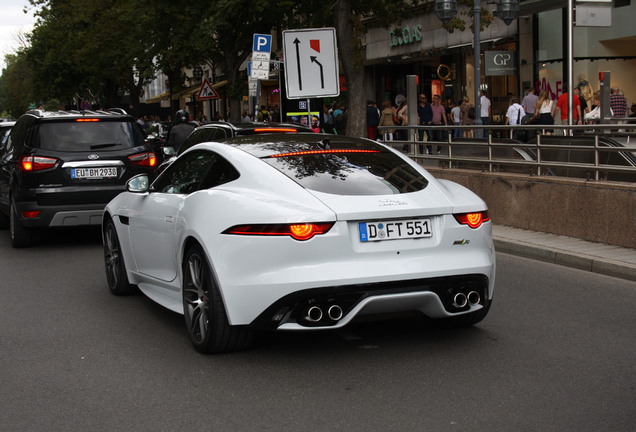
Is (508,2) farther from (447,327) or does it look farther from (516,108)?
(447,327)

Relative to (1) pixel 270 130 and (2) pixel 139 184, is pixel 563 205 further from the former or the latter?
(2) pixel 139 184

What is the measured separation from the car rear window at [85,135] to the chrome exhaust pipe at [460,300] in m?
7.37

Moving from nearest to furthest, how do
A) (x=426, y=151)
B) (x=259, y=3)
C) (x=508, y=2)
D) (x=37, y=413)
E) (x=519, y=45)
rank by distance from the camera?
1. (x=37, y=413)
2. (x=426, y=151)
3. (x=508, y=2)
4. (x=519, y=45)
5. (x=259, y=3)

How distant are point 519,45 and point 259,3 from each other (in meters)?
9.03

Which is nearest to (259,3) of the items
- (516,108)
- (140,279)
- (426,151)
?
(516,108)

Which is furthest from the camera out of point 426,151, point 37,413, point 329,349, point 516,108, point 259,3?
point 259,3

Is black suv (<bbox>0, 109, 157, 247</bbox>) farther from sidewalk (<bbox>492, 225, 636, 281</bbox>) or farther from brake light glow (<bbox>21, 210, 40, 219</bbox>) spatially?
sidewalk (<bbox>492, 225, 636, 281</bbox>)

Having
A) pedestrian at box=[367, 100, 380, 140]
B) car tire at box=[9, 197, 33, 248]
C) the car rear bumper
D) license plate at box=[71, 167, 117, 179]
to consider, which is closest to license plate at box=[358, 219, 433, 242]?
the car rear bumper

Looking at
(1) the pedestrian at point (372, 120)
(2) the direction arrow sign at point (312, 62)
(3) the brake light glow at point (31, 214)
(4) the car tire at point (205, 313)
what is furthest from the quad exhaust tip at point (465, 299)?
(1) the pedestrian at point (372, 120)

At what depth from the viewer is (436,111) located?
2667 centimetres

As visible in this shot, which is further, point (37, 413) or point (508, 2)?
point (508, 2)

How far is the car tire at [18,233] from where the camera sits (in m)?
12.1

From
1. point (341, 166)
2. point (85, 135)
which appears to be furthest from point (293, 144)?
point (85, 135)

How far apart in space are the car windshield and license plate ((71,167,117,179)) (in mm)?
5720
